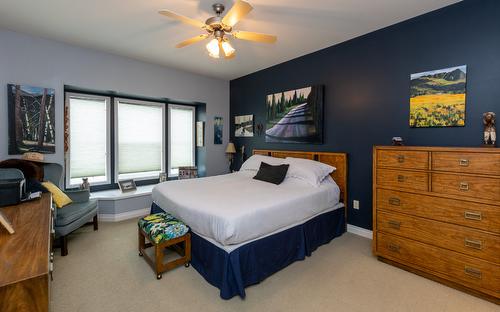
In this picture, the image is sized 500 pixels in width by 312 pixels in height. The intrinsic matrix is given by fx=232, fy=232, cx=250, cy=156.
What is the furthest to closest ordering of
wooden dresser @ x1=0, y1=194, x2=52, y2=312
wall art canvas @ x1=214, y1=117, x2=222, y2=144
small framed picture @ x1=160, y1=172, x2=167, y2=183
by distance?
wall art canvas @ x1=214, y1=117, x2=222, y2=144
small framed picture @ x1=160, y1=172, x2=167, y2=183
wooden dresser @ x1=0, y1=194, x2=52, y2=312

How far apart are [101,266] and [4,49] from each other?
9.85ft

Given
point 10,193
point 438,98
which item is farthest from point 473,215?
point 10,193

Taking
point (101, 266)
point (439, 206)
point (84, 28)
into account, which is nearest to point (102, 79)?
point (84, 28)

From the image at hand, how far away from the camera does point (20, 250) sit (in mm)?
917

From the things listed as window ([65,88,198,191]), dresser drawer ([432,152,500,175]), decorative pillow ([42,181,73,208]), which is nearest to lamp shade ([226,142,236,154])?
window ([65,88,198,191])

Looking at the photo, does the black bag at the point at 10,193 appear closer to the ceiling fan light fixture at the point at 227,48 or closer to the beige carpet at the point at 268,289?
the beige carpet at the point at 268,289

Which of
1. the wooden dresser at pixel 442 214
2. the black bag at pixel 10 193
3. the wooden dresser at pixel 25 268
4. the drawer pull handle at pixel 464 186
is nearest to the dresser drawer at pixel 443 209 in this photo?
the wooden dresser at pixel 442 214

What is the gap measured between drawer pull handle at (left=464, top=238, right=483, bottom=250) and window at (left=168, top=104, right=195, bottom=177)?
4.65 metres

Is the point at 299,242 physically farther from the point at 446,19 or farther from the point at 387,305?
the point at 446,19

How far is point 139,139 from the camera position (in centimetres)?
458

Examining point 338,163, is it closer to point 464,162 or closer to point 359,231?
point 359,231

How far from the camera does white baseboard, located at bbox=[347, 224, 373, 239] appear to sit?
3150 millimetres

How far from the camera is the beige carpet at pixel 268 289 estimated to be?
6.16 feet

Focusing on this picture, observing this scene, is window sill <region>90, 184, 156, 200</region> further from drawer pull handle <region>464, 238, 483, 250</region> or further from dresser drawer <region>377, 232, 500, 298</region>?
drawer pull handle <region>464, 238, 483, 250</region>
